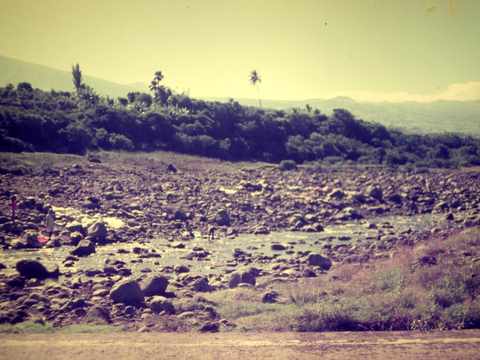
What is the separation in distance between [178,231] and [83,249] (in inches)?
166

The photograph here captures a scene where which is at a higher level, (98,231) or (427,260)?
(427,260)

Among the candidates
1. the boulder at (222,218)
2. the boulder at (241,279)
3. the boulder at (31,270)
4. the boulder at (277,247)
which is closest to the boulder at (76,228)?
the boulder at (31,270)

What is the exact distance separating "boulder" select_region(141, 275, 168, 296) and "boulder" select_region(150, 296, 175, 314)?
0.77m

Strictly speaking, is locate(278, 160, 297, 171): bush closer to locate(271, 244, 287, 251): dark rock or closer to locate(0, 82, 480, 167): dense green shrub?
locate(0, 82, 480, 167): dense green shrub

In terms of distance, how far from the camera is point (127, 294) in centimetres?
890

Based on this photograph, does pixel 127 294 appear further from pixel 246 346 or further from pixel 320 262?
pixel 320 262

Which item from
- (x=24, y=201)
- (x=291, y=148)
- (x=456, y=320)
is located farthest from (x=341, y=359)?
(x=291, y=148)

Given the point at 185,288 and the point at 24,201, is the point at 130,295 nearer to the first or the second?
the point at 185,288

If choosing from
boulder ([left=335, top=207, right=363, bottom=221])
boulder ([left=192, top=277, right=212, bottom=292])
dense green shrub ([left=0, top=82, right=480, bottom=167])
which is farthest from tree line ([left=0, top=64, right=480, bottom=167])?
boulder ([left=192, top=277, right=212, bottom=292])

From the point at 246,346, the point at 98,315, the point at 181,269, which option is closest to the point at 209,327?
the point at 246,346

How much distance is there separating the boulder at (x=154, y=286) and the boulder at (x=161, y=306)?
0.77 metres

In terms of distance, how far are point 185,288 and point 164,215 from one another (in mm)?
8310

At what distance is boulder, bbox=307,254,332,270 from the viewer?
485 inches

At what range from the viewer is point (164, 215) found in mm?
18391
